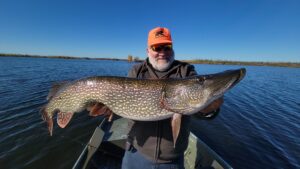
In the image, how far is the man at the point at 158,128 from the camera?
5.85ft

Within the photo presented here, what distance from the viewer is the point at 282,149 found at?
17.8ft

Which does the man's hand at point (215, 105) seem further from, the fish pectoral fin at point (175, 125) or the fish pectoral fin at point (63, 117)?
the fish pectoral fin at point (63, 117)

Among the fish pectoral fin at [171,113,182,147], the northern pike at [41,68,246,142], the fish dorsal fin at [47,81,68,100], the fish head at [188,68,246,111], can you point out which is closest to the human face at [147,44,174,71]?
the northern pike at [41,68,246,142]

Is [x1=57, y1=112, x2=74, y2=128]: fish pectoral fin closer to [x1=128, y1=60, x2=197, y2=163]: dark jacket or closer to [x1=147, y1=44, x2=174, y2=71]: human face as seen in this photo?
[x1=128, y1=60, x2=197, y2=163]: dark jacket

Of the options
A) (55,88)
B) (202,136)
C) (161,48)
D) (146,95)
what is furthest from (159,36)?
(202,136)

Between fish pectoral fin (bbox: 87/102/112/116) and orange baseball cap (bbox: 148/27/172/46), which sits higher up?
orange baseball cap (bbox: 148/27/172/46)

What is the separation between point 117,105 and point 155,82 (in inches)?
21.4

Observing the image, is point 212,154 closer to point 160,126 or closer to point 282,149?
point 160,126

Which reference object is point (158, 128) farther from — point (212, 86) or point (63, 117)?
point (63, 117)

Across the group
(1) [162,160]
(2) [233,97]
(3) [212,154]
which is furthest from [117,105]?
(2) [233,97]

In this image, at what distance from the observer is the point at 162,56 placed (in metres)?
2.00

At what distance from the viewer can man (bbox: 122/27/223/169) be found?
178 cm

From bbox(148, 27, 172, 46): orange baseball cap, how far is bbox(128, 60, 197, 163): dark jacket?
284 mm

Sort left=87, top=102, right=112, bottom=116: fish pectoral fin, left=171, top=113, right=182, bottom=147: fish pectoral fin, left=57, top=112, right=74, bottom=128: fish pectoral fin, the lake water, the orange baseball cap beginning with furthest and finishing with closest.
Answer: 1. the lake water
2. left=57, top=112, right=74, bottom=128: fish pectoral fin
3. left=87, top=102, right=112, bottom=116: fish pectoral fin
4. the orange baseball cap
5. left=171, top=113, right=182, bottom=147: fish pectoral fin
